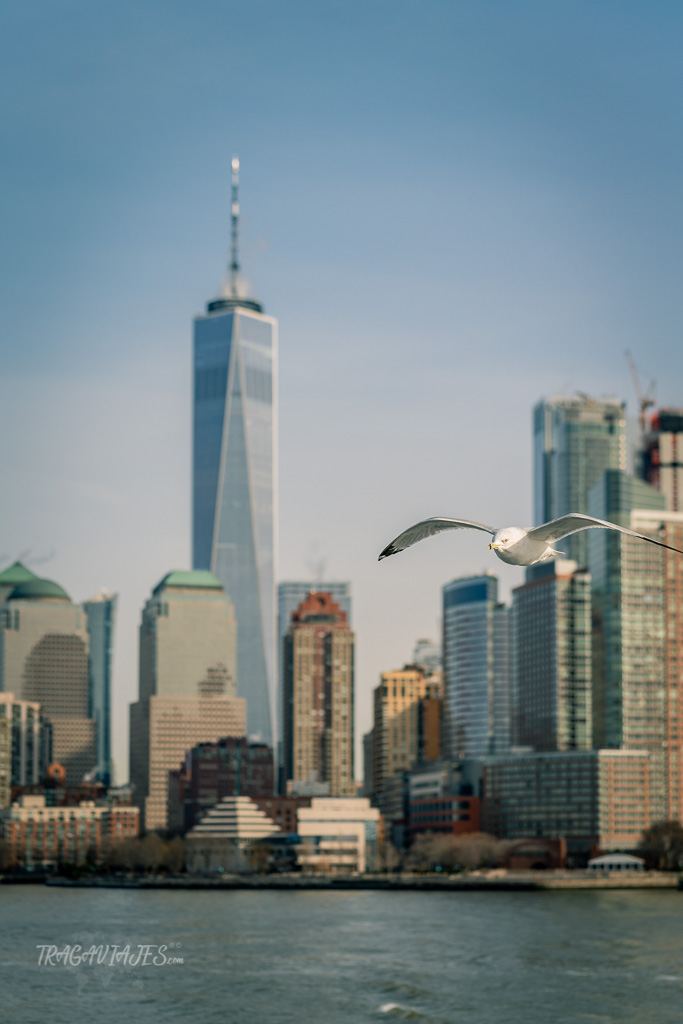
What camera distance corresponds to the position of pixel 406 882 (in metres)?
180

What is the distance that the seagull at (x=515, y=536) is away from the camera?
30.1 metres

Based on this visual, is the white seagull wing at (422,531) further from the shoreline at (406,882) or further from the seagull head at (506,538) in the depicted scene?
the shoreline at (406,882)

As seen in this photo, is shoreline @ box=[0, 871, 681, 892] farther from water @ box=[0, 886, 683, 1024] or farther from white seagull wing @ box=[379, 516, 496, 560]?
white seagull wing @ box=[379, 516, 496, 560]

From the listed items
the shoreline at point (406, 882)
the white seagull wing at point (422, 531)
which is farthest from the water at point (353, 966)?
the white seagull wing at point (422, 531)

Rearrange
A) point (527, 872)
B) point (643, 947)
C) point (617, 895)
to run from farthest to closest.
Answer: point (527, 872) < point (617, 895) < point (643, 947)

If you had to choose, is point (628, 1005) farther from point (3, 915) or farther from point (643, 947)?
point (3, 915)

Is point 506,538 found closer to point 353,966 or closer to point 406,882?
point 353,966

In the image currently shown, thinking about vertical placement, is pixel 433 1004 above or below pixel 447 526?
below

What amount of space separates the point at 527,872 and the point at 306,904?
55.5 meters

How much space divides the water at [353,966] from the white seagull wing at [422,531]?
1924 inches

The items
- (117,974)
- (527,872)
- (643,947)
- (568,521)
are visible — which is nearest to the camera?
(568,521)

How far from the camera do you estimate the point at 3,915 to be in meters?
128

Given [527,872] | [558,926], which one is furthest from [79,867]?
[558,926]

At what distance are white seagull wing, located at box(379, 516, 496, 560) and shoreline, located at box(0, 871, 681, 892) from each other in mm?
150797
